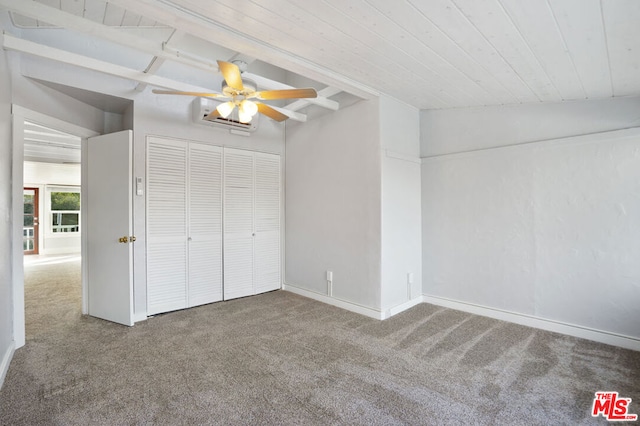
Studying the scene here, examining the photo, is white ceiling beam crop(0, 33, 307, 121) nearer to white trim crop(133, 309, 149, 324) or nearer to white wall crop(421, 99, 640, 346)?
white trim crop(133, 309, 149, 324)

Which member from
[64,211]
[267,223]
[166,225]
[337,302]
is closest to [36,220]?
[64,211]

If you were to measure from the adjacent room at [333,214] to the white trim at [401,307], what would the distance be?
0.04 m

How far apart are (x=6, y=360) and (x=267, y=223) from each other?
9.72 ft

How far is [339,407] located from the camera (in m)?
1.99

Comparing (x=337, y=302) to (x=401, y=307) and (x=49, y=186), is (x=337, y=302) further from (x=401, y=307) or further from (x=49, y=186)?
(x=49, y=186)

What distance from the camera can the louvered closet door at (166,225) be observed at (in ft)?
12.0

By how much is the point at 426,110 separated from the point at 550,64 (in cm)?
181

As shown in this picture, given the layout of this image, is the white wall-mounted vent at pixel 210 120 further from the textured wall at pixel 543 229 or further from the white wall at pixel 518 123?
the textured wall at pixel 543 229

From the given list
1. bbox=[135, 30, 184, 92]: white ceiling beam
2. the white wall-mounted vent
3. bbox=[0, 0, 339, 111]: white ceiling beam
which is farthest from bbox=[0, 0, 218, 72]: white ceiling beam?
the white wall-mounted vent

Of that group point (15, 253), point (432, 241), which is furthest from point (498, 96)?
point (15, 253)

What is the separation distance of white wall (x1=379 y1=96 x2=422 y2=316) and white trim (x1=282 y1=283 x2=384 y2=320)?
14cm

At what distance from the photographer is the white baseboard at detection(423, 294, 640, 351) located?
2799 millimetres

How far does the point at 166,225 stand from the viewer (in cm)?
378
